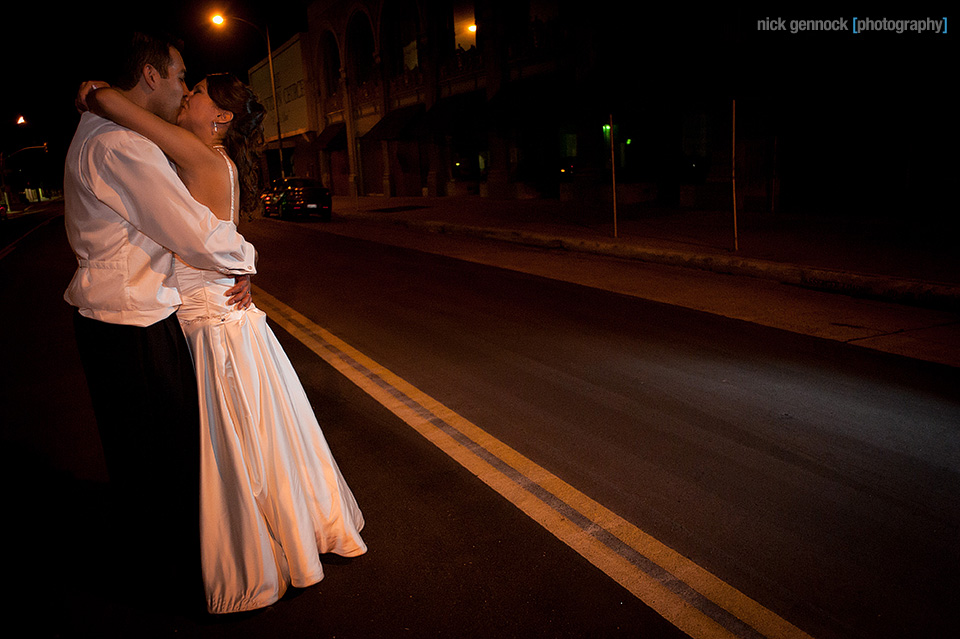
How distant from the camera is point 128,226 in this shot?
228 cm

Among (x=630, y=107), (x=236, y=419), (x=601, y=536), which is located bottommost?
(x=601, y=536)

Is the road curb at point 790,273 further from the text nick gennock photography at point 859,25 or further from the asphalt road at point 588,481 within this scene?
the text nick gennock photography at point 859,25

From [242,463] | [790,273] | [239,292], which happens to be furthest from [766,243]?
[242,463]

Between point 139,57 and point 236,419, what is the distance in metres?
1.34

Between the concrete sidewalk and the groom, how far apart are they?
27.2ft

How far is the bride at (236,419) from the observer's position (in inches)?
98.5

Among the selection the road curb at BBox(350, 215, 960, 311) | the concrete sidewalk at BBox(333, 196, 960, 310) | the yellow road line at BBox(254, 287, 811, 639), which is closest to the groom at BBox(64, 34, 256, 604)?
the yellow road line at BBox(254, 287, 811, 639)

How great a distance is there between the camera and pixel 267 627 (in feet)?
8.23

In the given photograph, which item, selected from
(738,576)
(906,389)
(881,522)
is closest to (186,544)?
(738,576)

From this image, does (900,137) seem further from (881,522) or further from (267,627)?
(267,627)

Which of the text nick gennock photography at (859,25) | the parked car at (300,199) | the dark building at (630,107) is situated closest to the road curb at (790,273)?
the dark building at (630,107)

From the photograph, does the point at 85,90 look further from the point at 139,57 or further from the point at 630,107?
the point at 630,107

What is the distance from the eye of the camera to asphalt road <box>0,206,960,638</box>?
2559 millimetres

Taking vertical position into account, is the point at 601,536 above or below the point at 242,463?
below
